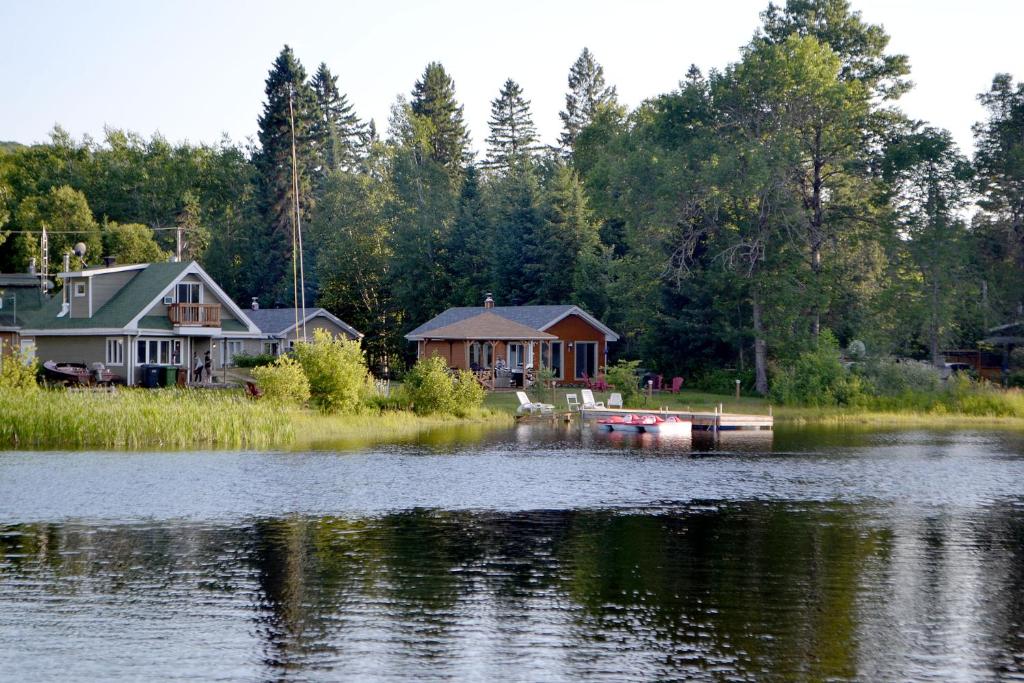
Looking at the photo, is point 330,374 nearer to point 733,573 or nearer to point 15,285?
point 733,573

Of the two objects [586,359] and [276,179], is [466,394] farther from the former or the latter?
[276,179]

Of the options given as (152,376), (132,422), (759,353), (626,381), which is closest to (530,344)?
(626,381)

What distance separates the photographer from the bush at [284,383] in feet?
144

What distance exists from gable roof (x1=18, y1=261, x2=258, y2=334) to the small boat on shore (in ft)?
70.2

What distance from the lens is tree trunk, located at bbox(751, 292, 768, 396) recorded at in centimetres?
6225

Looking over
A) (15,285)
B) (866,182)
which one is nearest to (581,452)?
(866,182)

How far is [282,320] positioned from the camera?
245ft

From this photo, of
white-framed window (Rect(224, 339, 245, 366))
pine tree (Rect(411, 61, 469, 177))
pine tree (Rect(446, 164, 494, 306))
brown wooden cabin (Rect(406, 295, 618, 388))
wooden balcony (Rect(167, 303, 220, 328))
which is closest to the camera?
wooden balcony (Rect(167, 303, 220, 328))

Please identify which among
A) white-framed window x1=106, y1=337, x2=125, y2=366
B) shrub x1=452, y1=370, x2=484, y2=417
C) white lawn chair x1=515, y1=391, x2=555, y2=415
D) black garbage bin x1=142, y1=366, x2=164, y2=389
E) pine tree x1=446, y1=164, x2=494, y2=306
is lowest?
white lawn chair x1=515, y1=391, x2=555, y2=415

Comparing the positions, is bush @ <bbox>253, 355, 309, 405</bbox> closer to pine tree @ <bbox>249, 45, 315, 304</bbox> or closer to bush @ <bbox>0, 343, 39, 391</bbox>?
bush @ <bbox>0, 343, 39, 391</bbox>

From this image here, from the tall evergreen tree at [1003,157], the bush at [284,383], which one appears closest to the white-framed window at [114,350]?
the bush at [284,383]

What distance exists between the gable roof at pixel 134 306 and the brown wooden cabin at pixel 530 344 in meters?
11.2

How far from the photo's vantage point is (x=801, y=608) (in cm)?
1762

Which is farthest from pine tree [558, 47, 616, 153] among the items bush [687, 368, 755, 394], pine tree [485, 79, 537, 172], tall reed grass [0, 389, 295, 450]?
tall reed grass [0, 389, 295, 450]
